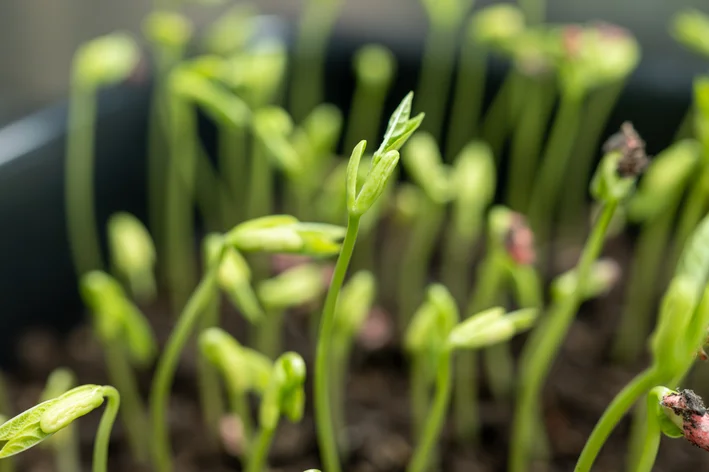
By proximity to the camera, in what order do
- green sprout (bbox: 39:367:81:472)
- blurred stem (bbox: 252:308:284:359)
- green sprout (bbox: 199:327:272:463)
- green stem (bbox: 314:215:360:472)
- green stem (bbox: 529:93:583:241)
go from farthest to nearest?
1. green stem (bbox: 529:93:583:241)
2. blurred stem (bbox: 252:308:284:359)
3. green sprout (bbox: 39:367:81:472)
4. green sprout (bbox: 199:327:272:463)
5. green stem (bbox: 314:215:360:472)

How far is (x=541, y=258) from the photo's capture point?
2.97 ft

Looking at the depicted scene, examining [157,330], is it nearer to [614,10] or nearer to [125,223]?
[125,223]

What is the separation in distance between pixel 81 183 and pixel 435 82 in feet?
1.57

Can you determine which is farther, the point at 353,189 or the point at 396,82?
the point at 396,82

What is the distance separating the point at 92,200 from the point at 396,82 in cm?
42

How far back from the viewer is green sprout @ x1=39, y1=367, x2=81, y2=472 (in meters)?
0.59

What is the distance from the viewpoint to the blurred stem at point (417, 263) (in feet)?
2.44

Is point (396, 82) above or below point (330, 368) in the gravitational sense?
above

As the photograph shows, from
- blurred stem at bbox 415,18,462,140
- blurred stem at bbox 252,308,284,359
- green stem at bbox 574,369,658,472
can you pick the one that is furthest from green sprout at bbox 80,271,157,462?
blurred stem at bbox 415,18,462,140

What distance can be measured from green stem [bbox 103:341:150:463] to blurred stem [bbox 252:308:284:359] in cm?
12

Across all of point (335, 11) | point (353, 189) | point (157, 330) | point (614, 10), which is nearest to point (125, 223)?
point (157, 330)

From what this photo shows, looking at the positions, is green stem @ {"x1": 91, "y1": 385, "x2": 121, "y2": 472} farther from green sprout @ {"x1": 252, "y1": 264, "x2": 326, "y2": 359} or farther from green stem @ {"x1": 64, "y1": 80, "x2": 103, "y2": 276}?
green stem @ {"x1": 64, "y1": 80, "x2": 103, "y2": 276}

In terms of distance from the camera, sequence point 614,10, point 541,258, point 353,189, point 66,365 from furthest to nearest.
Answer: point 614,10
point 541,258
point 66,365
point 353,189

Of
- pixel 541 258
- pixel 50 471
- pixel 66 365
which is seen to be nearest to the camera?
pixel 50 471
